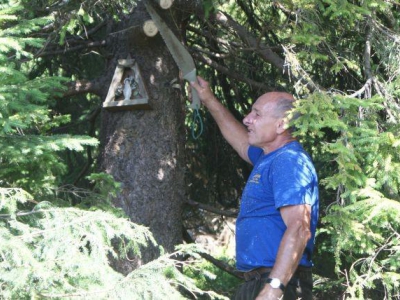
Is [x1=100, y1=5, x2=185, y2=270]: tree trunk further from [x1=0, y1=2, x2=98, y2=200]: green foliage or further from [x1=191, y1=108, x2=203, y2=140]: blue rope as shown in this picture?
[x1=0, y1=2, x2=98, y2=200]: green foliage

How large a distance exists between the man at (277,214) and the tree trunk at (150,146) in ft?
3.78

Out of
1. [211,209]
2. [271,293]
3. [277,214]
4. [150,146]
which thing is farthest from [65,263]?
[211,209]

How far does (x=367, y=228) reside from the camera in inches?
171

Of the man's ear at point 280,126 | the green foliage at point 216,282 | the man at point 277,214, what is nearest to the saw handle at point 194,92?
the man at point 277,214

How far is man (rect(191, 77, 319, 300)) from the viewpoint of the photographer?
3852mm

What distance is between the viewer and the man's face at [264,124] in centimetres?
443

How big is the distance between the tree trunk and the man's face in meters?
1.15

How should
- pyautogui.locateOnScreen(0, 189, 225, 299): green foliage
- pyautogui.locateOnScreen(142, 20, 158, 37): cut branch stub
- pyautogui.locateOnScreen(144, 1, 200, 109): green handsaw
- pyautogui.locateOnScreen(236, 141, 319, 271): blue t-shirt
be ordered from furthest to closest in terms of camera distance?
pyautogui.locateOnScreen(142, 20, 158, 37): cut branch stub < pyautogui.locateOnScreen(144, 1, 200, 109): green handsaw < pyautogui.locateOnScreen(236, 141, 319, 271): blue t-shirt < pyautogui.locateOnScreen(0, 189, 225, 299): green foliage

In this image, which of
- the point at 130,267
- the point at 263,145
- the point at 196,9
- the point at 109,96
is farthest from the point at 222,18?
the point at 130,267

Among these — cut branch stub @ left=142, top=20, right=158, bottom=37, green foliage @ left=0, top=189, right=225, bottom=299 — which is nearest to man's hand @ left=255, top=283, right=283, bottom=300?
green foliage @ left=0, top=189, right=225, bottom=299

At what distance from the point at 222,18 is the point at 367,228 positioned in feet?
6.93

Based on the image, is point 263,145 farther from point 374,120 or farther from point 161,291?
point 161,291

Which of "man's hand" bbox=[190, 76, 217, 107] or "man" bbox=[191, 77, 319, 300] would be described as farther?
"man's hand" bbox=[190, 76, 217, 107]

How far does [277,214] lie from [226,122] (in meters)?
1.22
